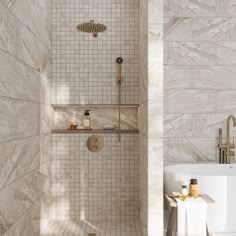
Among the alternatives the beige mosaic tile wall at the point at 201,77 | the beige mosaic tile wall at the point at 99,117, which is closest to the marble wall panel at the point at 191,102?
the beige mosaic tile wall at the point at 201,77

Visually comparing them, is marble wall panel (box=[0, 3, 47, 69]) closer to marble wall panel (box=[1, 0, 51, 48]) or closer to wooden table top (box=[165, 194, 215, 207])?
marble wall panel (box=[1, 0, 51, 48])

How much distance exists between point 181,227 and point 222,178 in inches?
22.6

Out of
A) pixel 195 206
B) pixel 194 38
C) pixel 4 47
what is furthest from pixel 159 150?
pixel 194 38

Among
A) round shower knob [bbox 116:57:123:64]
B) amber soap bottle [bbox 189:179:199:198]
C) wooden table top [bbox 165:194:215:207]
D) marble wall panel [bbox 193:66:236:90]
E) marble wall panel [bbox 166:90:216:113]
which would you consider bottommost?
wooden table top [bbox 165:194:215:207]

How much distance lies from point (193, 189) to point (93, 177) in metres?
1.35

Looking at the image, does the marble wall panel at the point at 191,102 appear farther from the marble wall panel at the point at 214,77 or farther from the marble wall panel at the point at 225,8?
the marble wall panel at the point at 225,8

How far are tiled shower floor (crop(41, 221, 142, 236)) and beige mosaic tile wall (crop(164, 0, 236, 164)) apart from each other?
0.96 m

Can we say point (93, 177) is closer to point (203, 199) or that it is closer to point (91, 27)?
point (203, 199)

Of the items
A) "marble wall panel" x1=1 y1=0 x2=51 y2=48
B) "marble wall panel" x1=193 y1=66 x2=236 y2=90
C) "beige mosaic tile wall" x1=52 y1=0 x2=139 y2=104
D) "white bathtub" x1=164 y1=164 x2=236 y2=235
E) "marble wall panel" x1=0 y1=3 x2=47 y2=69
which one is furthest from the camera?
"beige mosaic tile wall" x1=52 y1=0 x2=139 y2=104

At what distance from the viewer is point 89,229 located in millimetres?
3238

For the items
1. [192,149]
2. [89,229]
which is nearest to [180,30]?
[192,149]

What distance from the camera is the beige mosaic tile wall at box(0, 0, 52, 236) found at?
2.11 m

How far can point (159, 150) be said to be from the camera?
7.99 ft

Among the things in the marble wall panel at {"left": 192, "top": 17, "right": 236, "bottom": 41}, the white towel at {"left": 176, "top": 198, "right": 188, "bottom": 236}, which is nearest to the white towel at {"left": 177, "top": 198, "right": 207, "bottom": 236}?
the white towel at {"left": 176, "top": 198, "right": 188, "bottom": 236}
